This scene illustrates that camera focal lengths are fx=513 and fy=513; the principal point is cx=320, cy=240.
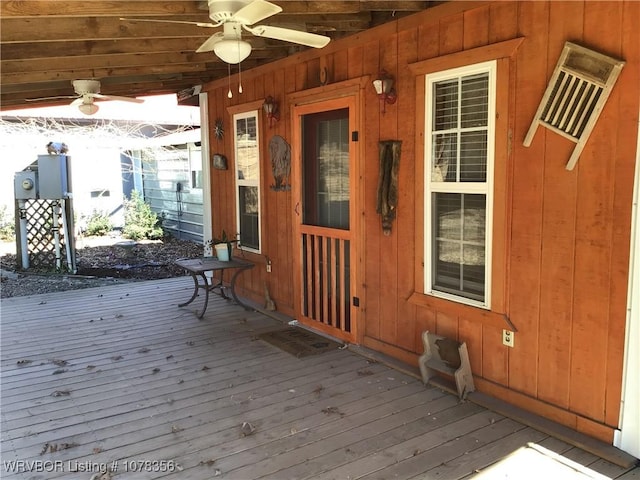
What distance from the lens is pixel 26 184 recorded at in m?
7.38

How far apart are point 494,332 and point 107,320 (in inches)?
149

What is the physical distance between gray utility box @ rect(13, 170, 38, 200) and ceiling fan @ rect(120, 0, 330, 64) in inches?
214

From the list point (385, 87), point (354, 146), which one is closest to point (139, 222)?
point (354, 146)

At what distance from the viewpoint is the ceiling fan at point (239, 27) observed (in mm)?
2533

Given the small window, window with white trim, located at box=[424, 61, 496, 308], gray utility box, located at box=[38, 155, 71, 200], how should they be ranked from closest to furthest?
window with white trim, located at box=[424, 61, 496, 308]
gray utility box, located at box=[38, 155, 71, 200]
the small window

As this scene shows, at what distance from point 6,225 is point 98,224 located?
1693 mm

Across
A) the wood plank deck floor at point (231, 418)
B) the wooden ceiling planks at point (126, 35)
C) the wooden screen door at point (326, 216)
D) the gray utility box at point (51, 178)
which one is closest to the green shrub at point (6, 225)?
the gray utility box at point (51, 178)

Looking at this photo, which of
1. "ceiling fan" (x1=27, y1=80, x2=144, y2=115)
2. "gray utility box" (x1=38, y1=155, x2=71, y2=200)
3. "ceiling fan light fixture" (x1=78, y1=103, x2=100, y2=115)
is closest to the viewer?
"ceiling fan" (x1=27, y1=80, x2=144, y2=115)

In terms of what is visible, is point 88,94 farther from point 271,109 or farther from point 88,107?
point 271,109

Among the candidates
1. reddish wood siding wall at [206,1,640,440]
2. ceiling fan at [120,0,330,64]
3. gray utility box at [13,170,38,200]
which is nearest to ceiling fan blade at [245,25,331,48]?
ceiling fan at [120,0,330,64]

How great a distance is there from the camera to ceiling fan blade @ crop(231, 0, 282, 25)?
2.46 metres

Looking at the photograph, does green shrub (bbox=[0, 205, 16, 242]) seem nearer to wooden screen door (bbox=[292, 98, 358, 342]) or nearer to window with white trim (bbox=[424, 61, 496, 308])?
wooden screen door (bbox=[292, 98, 358, 342])

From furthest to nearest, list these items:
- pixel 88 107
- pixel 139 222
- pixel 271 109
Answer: pixel 139 222, pixel 88 107, pixel 271 109

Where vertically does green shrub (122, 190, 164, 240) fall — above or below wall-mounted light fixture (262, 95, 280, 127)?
below
